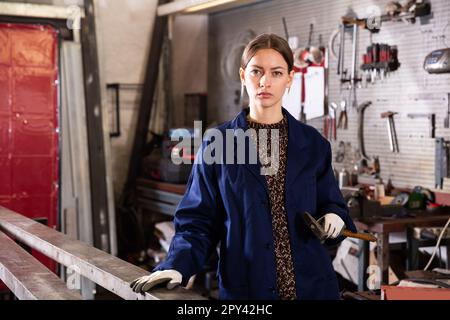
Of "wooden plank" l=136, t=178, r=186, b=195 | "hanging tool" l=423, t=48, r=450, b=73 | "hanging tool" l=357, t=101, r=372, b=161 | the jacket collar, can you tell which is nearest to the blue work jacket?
the jacket collar

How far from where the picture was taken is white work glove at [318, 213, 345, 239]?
1.88 m

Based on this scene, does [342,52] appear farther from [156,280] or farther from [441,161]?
[156,280]

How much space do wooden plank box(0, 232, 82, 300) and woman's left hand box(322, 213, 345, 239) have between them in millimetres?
687

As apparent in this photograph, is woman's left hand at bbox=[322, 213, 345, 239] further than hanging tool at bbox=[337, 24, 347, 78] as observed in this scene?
No

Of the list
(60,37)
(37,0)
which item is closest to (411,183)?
(60,37)

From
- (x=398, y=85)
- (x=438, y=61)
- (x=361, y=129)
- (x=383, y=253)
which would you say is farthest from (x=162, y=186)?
(x=438, y=61)

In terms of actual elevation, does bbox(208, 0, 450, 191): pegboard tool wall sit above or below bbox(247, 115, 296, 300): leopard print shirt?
above

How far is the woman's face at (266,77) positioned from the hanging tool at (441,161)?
2138 millimetres

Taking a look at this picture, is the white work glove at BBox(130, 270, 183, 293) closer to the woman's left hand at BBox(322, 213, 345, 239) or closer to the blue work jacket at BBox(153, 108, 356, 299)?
the blue work jacket at BBox(153, 108, 356, 299)

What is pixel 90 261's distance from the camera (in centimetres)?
205

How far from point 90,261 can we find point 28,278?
0.18m

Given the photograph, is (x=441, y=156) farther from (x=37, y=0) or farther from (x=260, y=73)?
(x=37, y=0)

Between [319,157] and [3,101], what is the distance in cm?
338

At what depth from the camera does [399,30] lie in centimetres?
412
